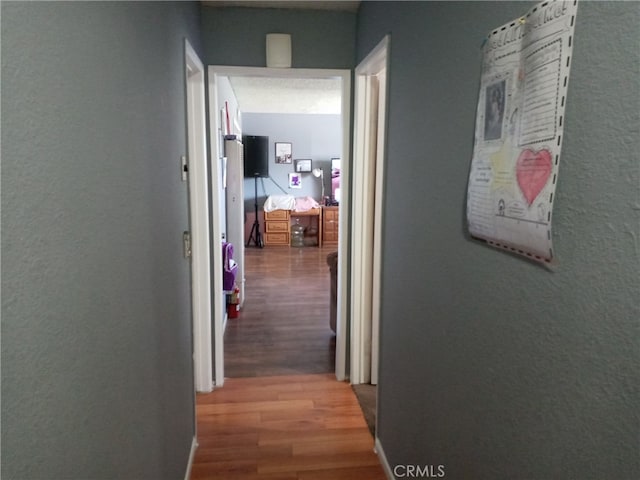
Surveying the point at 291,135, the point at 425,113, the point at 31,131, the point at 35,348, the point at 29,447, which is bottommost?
the point at 29,447

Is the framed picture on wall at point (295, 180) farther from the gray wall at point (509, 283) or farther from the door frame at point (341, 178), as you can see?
the gray wall at point (509, 283)

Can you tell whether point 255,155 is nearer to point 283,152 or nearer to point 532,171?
point 283,152

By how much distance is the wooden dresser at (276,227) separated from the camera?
771 cm

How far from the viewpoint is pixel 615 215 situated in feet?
2.22

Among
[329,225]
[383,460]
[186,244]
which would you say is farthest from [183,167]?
[329,225]

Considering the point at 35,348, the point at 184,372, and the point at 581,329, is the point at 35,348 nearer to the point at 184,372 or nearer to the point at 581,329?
→ the point at 581,329

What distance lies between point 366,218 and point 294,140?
5.63 metres

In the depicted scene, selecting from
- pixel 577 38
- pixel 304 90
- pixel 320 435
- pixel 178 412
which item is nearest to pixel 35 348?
pixel 577 38

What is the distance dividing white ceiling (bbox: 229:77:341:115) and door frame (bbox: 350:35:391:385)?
1748mm

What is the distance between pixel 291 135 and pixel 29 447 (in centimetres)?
773

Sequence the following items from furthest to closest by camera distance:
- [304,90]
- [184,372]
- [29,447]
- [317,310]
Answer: [304,90] < [317,310] < [184,372] < [29,447]

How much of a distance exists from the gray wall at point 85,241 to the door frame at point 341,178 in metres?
1.06

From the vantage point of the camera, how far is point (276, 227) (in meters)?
7.75

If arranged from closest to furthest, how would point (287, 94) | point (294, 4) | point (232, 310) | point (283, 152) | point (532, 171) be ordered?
point (532, 171) < point (294, 4) < point (232, 310) < point (287, 94) < point (283, 152)
